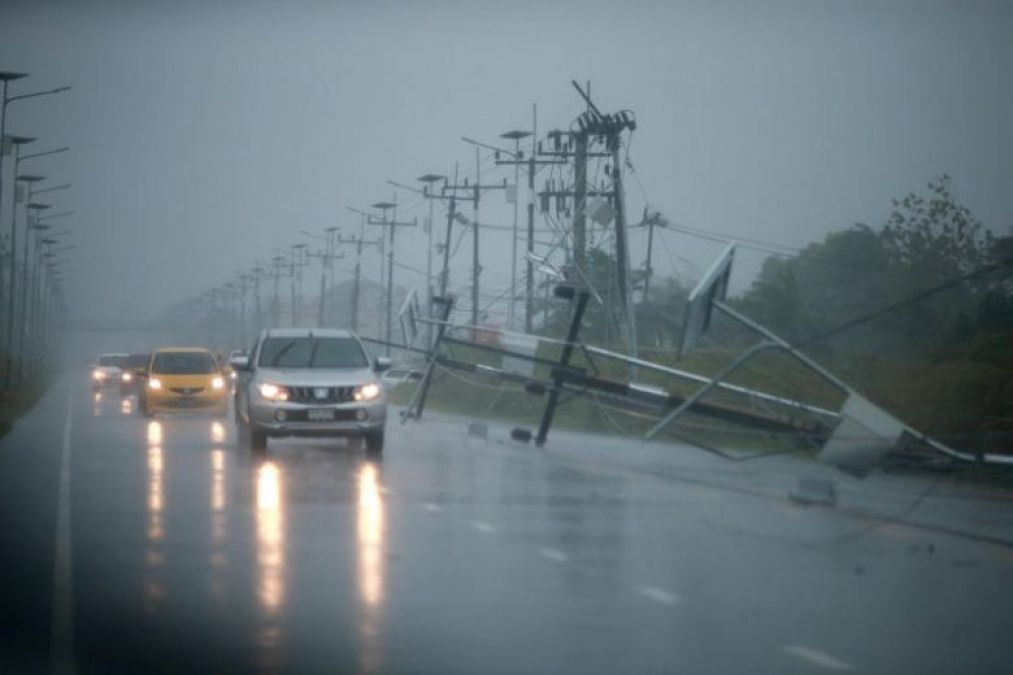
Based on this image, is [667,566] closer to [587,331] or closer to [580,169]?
[580,169]

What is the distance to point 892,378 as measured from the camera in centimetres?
2728

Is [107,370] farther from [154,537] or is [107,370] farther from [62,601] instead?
[62,601]

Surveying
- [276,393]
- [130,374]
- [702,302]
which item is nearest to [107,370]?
[130,374]

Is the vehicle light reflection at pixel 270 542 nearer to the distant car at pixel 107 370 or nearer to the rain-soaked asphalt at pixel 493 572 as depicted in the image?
the rain-soaked asphalt at pixel 493 572

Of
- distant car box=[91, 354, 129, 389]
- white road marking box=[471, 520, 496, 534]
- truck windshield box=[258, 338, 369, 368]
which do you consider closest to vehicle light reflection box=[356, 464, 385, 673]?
white road marking box=[471, 520, 496, 534]

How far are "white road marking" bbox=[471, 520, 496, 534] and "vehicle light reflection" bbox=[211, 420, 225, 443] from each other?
14.6 metres

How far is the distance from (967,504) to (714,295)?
462cm

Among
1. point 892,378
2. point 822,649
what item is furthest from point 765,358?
point 822,649

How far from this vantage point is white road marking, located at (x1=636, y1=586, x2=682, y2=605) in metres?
11.5

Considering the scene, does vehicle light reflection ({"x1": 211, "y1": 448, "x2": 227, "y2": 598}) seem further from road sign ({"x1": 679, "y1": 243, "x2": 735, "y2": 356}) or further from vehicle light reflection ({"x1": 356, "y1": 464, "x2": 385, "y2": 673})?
road sign ({"x1": 679, "y1": 243, "x2": 735, "y2": 356})

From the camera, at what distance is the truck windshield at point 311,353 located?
27656 mm

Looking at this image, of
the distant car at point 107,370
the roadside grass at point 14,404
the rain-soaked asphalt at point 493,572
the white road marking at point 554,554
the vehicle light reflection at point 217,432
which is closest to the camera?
the rain-soaked asphalt at point 493,572

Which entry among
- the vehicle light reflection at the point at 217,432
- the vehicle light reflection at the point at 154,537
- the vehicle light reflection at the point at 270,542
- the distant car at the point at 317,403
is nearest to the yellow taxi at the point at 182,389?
the vehicle light reflection at the point at 217,432

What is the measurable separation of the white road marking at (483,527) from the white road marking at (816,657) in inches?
235
